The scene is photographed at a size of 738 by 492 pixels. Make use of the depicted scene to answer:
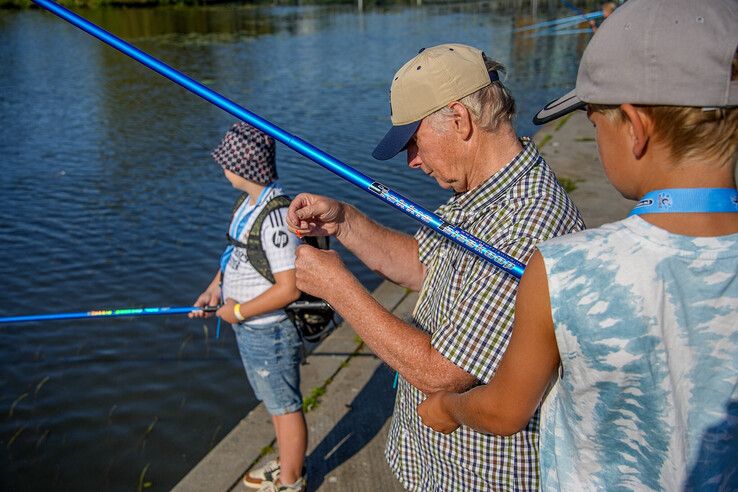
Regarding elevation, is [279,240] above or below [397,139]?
below

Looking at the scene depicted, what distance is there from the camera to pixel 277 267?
331 centimetres

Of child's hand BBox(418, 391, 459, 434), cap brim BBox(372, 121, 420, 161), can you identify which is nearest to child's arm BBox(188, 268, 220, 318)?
cap brim BBox(372, 121, 420, 161)

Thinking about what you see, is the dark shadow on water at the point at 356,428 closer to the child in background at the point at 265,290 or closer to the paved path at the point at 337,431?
the paved path at the point at 337,431

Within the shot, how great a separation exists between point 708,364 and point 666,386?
82mm

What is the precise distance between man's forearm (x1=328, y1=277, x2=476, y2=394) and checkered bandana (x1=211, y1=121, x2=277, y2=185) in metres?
1.50

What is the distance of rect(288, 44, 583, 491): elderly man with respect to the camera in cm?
188

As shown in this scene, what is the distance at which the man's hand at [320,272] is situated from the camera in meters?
Answer: 2.07

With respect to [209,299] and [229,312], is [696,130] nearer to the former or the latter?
[229,312]

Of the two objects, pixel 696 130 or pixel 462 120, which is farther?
pixel 462 120

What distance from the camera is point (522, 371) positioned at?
4.80 ft

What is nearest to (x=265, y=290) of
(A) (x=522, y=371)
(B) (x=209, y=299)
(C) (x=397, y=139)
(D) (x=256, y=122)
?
(B) (x=209, y=299)

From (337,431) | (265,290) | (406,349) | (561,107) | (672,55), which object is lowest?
(337,431)

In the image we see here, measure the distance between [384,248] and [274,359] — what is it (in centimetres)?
112

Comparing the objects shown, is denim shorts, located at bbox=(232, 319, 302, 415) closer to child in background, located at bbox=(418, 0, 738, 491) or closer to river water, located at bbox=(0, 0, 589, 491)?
river water, located at bbox=(0, 0, 589, 491)
